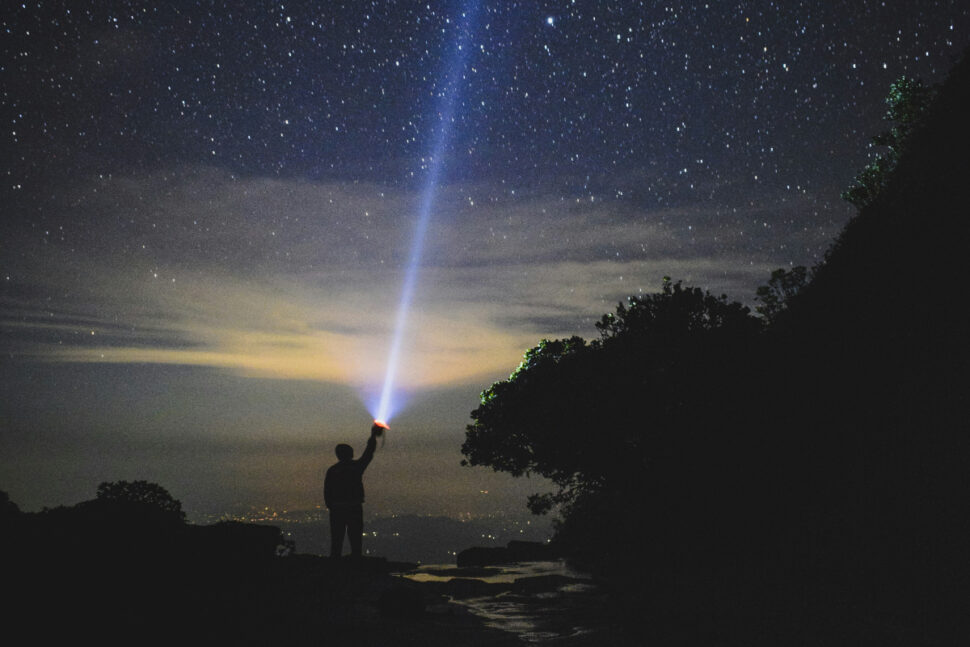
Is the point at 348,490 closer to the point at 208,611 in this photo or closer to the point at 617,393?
the point at 208,611

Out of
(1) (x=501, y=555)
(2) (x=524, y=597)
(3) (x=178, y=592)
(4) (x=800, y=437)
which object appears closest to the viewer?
(3) (x=178, y=592)

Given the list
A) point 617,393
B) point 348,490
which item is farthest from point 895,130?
point 348,490

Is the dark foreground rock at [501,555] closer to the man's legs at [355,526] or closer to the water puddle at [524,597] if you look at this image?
the water puddle at [524,597]

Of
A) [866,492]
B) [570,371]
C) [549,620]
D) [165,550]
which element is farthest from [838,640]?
[570,371]

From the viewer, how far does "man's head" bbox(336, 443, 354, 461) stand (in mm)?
10109

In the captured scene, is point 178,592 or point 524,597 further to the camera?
point 524,597

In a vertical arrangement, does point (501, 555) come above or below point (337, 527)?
below

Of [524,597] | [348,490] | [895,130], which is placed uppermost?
[895,130]

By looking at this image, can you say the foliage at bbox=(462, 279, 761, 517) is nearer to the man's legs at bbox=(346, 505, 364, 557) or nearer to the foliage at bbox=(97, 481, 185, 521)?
the man's legs at bbox=(346, 505, 364, 557)

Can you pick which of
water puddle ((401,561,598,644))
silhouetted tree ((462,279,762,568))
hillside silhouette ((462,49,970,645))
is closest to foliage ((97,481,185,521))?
water puddle ((401,561,598,644))

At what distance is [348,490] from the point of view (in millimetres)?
9938

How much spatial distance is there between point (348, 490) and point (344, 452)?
64 cm

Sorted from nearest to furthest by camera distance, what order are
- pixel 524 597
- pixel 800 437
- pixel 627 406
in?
pixel 524 597
pixel 800 437
pixel 627 406

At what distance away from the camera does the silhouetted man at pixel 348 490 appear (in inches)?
391
